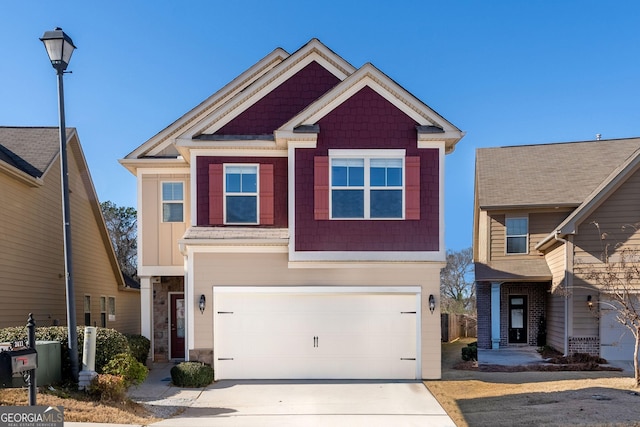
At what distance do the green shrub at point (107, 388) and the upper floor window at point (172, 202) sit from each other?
21.1 ft

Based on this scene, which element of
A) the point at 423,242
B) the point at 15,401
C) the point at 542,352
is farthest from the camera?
the point at 542,352

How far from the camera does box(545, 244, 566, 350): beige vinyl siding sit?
1747 cm

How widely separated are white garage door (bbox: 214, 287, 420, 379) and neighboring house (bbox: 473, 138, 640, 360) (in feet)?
19.8

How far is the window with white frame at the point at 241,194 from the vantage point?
13.7m

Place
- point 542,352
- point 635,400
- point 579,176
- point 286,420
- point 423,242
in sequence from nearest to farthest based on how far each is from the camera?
point 286,420 → point 635,400 → point 423,242 → point 542,352 → point 579,176

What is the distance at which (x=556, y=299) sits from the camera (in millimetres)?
18859

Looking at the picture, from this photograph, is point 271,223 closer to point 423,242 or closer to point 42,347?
point 423,242

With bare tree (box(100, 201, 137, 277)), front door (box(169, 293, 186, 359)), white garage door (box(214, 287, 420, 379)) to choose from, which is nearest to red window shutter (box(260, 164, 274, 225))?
white garage door (box(214, 287, 420, 379))

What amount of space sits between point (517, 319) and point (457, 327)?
615 centimetres

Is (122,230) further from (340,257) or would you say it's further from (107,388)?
(107,388)

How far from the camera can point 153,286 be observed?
53.3ft

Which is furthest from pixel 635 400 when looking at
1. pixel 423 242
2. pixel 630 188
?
pixel 630 188

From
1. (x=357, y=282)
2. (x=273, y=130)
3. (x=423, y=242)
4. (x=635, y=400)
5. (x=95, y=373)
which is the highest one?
(x=273, y=130)

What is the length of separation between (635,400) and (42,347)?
1025cm
